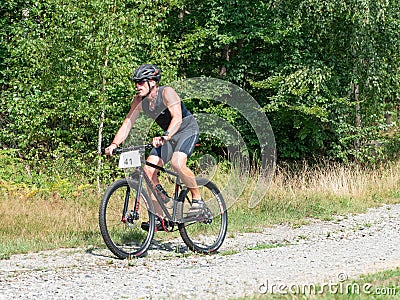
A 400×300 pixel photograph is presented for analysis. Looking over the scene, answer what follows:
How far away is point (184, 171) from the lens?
300 inches

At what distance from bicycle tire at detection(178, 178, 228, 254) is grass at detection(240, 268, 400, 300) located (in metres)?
2.44

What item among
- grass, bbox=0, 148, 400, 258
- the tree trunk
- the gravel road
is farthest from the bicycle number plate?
the tree trunk

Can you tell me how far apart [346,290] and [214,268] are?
1873 millimetres

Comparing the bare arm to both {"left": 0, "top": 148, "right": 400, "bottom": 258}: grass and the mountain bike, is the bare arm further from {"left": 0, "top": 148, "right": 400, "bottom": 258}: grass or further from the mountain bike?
{"left": 0, "top": 148, "right": 400, "bottom": 258}: grass

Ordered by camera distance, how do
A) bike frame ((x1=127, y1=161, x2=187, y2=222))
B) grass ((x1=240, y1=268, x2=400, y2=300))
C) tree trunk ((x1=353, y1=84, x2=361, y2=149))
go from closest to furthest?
1. grass ((x1=240, y1=268, x2=400, y2=300))
2. bike frame ((x1=127, y1=161, x2=187, y2=222))
3. tree trunk ((x1=353, y1=84, x2=361, y2=149))

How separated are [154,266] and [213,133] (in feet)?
40.9

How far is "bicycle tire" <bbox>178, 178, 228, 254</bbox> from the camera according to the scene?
7.89 meters

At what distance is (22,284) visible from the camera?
6137 millimetres

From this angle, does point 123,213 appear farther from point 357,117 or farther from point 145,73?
point 357,117

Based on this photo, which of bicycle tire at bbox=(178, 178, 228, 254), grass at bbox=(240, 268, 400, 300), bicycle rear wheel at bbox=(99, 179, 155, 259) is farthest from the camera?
bicycle tire at bbox=(178, 178, 228, 254)

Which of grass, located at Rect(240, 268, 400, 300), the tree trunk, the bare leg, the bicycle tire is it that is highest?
the tree trunk

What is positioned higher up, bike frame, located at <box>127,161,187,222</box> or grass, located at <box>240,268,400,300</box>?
bike frame, located at <box>127,161,187,222</box>

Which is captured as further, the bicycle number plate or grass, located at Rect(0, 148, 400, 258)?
grass, located at Rect(0, 148, 400, 258)

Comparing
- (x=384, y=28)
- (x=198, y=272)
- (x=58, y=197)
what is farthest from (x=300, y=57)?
(x=198, y=272)
